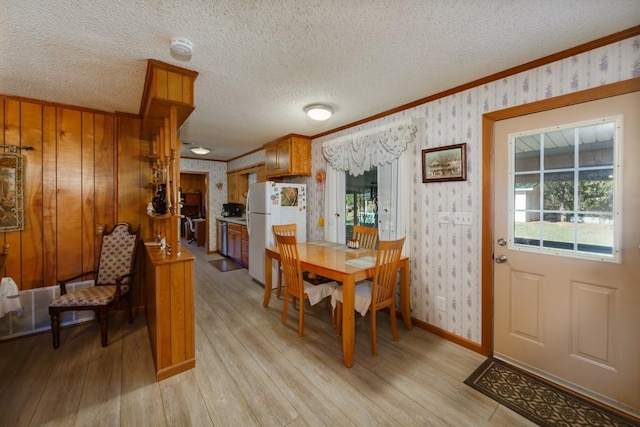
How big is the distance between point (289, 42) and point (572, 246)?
2.43 metres

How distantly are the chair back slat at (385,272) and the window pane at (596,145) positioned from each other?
Answer: 1.38m

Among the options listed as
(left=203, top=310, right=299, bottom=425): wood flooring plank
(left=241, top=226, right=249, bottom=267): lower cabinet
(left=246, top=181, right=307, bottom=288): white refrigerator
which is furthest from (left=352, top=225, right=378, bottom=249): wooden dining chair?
(left=241, top=226, right=249, bottom=267): lower cabinet

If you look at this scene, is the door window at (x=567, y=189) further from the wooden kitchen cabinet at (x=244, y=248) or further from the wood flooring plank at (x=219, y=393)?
the wooden kitchen cabinet at (x=244, y=248)

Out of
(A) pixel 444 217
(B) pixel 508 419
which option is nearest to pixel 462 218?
(A) pixel 444 217

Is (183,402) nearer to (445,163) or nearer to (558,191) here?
(445,163)

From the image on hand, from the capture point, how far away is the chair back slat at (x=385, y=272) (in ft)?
7.36

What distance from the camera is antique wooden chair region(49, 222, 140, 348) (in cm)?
236

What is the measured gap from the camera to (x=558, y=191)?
1911mm

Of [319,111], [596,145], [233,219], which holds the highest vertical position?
[319,111]

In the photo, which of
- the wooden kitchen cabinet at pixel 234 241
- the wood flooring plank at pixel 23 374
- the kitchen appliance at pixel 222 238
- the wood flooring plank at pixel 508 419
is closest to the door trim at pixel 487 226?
the wood flooring plank at pixel 508 419

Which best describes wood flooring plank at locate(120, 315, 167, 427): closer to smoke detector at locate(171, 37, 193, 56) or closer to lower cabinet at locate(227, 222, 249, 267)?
smoke detector at locate(171, 37, 193, 56)

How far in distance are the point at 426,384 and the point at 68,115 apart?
4.28 metres

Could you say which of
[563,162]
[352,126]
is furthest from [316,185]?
[563,162]

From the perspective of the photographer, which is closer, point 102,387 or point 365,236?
point 102,387
